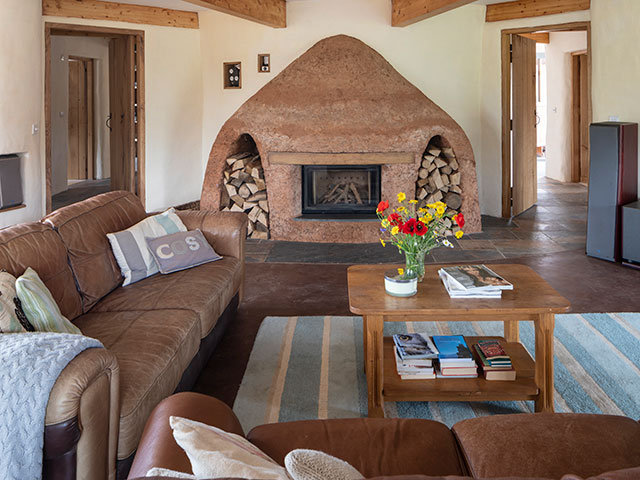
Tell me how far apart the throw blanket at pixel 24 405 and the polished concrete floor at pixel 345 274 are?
1158 millimetres

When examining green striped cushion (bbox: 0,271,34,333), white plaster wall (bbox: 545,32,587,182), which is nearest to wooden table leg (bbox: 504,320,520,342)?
green striped cushion (bbox: 0,271,34,333)

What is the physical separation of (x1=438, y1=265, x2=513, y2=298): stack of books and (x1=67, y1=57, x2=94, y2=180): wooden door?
9471 mm

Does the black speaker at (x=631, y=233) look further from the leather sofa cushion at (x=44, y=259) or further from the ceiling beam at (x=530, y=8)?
the leather sofa cushion at (x=44, y=259)

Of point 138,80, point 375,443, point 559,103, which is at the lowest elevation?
point 375,443

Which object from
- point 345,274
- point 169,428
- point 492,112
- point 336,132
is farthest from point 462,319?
point 492,112

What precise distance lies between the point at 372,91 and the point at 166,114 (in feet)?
8.34

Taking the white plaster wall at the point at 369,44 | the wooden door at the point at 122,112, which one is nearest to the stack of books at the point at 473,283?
the white plaster wall at the point at 369,44

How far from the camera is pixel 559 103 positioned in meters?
10.4

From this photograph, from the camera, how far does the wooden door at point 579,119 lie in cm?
994

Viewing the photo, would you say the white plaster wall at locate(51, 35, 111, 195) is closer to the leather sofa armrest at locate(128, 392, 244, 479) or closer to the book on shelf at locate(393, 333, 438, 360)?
the book on shelf at locate(393, 333, 438, 360)

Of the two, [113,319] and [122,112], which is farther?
[122,112]

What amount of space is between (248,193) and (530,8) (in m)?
3.66

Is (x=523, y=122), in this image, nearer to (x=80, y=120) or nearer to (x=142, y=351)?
(x=142, y=351)

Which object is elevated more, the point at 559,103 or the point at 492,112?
the point at 559,103
